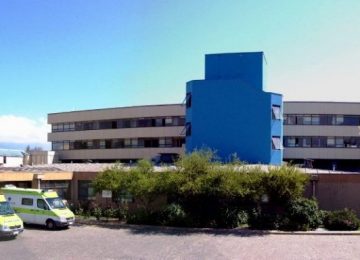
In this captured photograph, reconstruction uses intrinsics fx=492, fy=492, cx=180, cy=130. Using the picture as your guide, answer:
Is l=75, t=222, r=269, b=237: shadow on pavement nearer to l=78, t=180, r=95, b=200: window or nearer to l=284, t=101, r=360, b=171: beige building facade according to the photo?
l=78, t=180, r=95, b=200: window

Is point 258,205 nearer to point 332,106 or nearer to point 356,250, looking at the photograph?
point 356,250

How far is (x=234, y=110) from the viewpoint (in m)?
45.2

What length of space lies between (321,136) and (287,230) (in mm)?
38042

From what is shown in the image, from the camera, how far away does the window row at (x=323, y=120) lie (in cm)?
6369

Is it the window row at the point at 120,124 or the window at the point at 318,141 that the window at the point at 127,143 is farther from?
the window at the point at 318,141

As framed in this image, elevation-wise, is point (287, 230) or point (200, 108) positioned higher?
point (200, 108)

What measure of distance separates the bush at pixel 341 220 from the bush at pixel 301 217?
1.67 ft

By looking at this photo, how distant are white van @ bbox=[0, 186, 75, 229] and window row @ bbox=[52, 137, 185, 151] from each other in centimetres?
3800

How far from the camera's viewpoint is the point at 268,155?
44.0 m

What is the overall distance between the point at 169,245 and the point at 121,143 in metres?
47.6

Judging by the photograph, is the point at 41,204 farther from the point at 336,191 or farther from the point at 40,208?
the point at 336,191

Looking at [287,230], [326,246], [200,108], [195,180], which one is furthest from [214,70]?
[326,246]

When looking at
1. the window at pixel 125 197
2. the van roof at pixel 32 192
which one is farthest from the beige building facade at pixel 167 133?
the van roof at pixel 32 192

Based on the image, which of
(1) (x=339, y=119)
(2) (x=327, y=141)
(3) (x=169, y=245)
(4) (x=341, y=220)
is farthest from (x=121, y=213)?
(1) (x=339, y=119)
